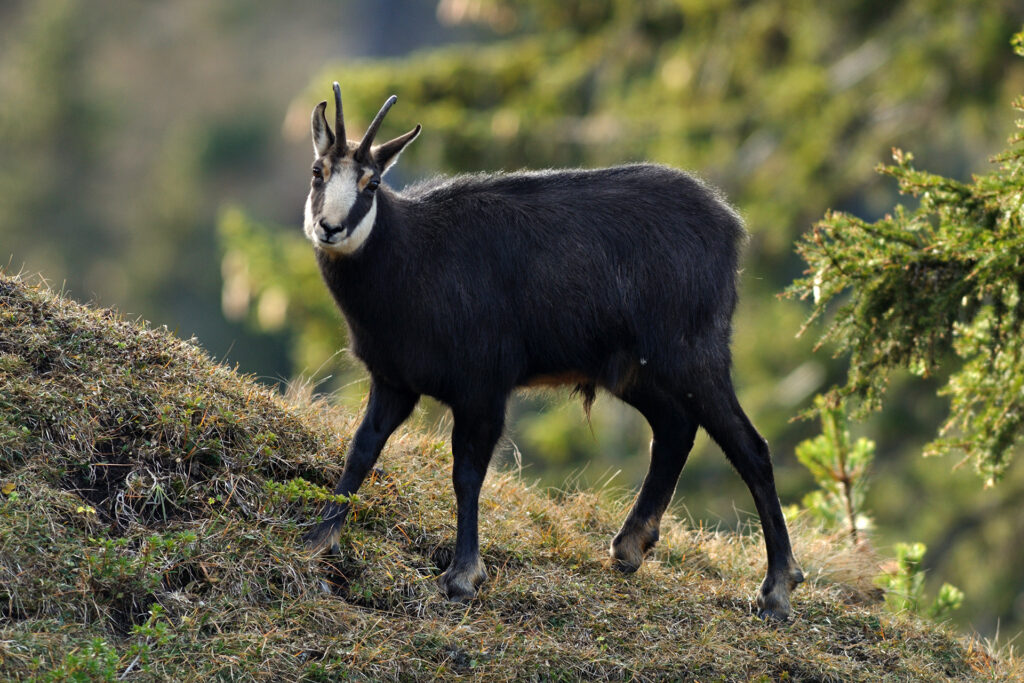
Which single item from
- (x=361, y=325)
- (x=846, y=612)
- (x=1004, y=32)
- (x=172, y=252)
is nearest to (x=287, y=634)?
(x=361, y=325)

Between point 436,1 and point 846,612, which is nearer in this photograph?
point 846,612

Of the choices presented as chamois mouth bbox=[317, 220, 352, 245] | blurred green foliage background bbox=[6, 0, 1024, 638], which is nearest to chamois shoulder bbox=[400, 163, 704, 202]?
chamois mouth bbox=[317, 220, 352, 245]

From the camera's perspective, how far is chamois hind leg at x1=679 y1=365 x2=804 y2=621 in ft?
20.8

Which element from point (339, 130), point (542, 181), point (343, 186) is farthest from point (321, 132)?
point (542, 181)

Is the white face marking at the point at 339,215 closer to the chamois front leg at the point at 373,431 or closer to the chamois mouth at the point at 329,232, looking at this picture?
the chamois mouth at the point at 329,232

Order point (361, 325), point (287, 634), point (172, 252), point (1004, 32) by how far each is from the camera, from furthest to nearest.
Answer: point (172, 252) → point (1004, 32) → point (361, 325) → point (287, 634)

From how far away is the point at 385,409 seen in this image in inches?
240

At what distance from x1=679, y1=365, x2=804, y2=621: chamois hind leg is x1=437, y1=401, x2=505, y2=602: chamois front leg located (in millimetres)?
1072

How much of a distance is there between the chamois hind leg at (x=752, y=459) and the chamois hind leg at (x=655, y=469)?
28 cm

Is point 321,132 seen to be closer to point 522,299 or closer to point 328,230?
point 328,230

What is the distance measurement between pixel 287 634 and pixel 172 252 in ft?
111

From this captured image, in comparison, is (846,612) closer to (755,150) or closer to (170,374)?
(170,374)

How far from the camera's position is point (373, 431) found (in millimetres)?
6043

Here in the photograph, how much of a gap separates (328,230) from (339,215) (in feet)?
0.31
